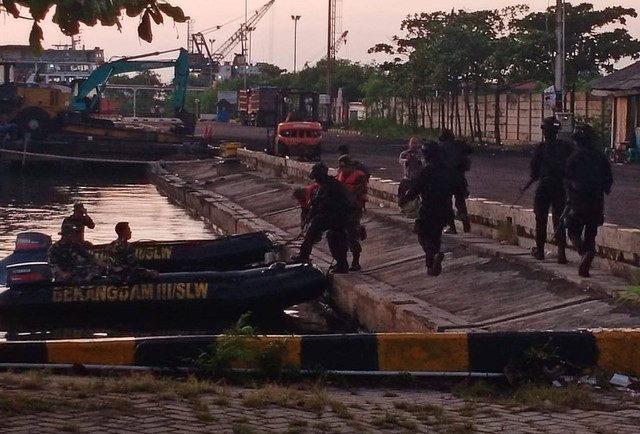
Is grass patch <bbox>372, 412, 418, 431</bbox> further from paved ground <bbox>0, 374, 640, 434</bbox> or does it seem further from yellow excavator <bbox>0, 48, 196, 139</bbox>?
yellow excavator <bbox>0, 48, 196, 139</bbox>

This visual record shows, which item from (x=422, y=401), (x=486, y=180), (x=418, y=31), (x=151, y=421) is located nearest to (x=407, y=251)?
(x=422, y=401)

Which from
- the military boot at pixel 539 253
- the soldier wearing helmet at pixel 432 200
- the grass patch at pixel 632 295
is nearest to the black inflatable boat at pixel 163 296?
the soldier wearing helmet at pixel 432 200

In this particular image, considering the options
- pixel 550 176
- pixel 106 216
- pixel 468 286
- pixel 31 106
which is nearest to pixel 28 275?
pixel 468 286

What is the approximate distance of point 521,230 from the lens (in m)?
17.7

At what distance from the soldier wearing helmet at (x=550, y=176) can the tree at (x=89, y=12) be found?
8860 millimetres

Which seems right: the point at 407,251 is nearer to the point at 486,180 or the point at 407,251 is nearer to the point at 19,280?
the point at 19,280

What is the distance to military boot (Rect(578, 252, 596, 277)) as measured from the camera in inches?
548

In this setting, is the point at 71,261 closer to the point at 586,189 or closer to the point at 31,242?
the point at 31,242

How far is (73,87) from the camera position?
178 feet

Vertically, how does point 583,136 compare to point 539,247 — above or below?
above

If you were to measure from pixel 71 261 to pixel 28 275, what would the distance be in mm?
590

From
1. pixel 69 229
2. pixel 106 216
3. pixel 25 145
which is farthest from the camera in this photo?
pixel 25 145

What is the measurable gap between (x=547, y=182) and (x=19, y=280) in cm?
666

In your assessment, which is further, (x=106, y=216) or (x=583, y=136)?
(x=106, y=216)
